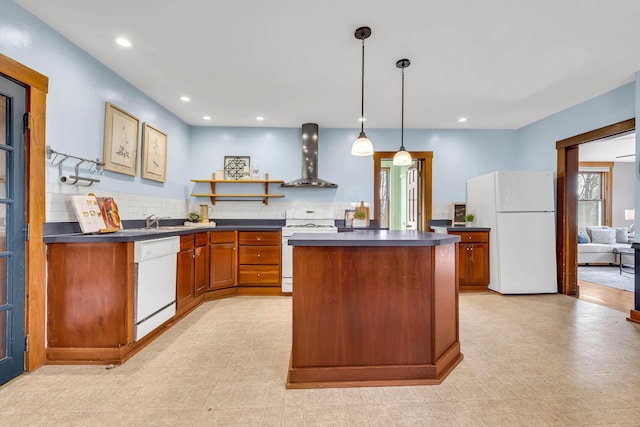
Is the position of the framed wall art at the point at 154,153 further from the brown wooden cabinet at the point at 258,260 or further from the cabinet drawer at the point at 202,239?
the brown wooden cabinet at the point at 258,260

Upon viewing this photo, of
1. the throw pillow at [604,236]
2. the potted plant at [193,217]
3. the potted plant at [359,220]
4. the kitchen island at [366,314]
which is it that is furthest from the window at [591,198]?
the potted plant at [193,217]

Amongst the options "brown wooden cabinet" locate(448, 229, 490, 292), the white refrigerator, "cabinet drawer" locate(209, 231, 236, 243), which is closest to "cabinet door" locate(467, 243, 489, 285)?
"brown wooden cabinet" locate(448, 229, 490, 292)

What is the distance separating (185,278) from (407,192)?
198 inches

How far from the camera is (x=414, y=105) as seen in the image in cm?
383

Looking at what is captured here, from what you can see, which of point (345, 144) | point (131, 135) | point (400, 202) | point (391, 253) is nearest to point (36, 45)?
point (131, 135)

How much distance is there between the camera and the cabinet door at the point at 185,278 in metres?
3.05

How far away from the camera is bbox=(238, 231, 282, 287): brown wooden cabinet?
13.3 ft

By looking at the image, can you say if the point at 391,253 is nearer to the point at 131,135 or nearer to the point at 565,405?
the point at 565,405

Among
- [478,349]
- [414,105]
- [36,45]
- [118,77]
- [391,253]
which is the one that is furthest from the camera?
[414,105]

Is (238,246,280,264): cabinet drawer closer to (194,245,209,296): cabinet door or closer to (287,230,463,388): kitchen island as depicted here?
(194,245,209,296): cabinet door

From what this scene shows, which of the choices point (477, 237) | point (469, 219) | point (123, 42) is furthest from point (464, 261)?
point (123, 42)

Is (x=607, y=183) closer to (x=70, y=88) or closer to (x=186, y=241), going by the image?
(x=186, y=241)

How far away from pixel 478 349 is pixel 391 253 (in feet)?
4.16

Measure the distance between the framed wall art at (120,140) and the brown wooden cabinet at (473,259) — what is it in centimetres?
412
